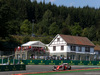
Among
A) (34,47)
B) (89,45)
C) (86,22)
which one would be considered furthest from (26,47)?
(86,22)

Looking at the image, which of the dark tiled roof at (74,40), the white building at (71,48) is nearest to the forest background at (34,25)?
the white building at (71,48)

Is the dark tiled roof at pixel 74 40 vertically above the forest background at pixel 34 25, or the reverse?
the forest background at pixel 34 25

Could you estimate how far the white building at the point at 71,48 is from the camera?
76.7m

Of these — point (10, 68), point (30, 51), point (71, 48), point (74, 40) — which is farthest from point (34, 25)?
point (10, 68)

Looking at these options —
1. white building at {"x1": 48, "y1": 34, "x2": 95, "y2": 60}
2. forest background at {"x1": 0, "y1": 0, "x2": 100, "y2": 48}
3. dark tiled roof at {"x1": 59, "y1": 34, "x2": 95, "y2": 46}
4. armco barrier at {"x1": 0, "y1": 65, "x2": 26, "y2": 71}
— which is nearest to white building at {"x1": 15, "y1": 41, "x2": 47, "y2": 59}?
white building at {"x1": 48, "y1": 34, "x2": 95, "y2": 60}

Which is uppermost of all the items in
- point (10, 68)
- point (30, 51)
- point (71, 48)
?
point (71, 48)

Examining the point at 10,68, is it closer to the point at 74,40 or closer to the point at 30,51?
the point at 30,51

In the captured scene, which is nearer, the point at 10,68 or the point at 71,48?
the point at 10,68

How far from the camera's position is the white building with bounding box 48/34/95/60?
252 ft

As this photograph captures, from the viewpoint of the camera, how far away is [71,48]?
77375mm

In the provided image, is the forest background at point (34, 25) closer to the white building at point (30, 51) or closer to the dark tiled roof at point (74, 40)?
the white building at point (30, 51)

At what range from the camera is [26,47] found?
241 ft

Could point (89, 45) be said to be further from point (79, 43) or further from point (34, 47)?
point (34, 47)

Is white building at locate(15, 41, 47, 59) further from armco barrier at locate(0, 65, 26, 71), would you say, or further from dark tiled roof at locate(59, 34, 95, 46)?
armco barrier at locate(0, 65, 26, 71)
